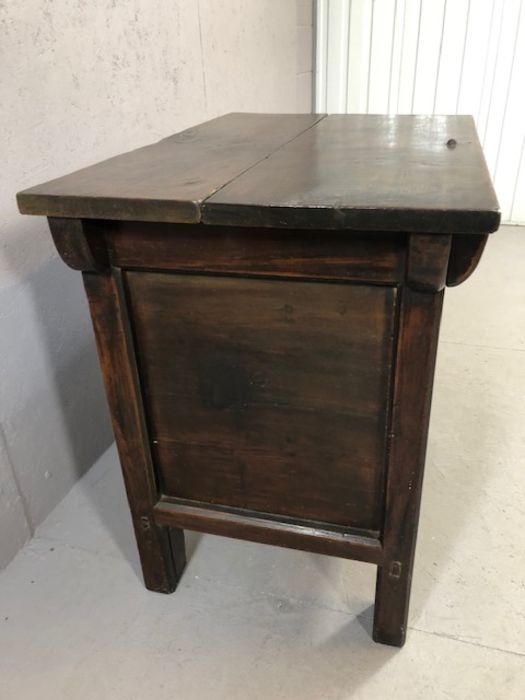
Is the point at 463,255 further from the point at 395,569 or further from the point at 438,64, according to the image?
the point at 438,64

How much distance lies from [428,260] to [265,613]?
0.84 m

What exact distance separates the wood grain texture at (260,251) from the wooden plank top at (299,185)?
0.06 m

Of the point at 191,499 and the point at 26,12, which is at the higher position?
the point at 26,12

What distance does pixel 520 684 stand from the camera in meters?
1.12

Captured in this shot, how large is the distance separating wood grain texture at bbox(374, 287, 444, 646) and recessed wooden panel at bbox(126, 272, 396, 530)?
28mm

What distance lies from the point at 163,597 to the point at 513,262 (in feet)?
8.38

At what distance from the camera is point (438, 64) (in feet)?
11.4

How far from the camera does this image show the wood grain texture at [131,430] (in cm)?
104

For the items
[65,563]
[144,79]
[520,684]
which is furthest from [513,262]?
[65,563]

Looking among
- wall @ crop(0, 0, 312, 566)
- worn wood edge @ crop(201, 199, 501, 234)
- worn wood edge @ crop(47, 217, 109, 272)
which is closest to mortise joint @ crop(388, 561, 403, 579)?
worn wood edge @ crop(201, 199, 501, 234)

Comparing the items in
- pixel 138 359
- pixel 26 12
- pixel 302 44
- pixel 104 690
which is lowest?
pixel 104 690

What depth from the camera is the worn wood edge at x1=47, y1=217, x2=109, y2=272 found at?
94cm

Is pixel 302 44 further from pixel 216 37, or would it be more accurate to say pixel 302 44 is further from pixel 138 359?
pixel 138 359

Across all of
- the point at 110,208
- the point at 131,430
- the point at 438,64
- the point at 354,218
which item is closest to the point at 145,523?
the point at 131,430
